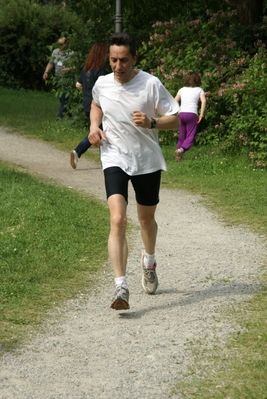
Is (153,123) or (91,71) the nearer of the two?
(153,123)

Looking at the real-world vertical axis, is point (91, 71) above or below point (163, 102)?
below

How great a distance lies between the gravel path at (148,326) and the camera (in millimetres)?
4738

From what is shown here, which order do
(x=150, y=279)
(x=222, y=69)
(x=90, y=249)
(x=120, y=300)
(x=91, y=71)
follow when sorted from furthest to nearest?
(x=222, y=69)
(x=91, y=71)
(x=90, y=249)
(x=150, y=279)
(x=120, y=300)

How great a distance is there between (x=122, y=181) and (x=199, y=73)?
10.0 metres

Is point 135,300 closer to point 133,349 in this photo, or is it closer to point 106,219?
point 133,349

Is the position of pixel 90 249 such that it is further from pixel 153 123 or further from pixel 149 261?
pixel 153 123

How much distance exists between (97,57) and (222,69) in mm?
2951

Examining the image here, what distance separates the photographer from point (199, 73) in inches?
624

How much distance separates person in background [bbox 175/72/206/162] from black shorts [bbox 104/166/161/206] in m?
7.81

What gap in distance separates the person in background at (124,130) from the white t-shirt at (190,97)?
805cm

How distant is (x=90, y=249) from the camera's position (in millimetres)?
8016

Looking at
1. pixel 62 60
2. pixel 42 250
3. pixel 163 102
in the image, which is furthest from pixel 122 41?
pixel 62 60

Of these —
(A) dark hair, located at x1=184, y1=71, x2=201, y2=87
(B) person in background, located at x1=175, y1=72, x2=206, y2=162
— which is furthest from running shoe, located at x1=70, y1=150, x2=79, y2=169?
(A) dark hair, located at x1=184, y1=71, x2=201, y2=87

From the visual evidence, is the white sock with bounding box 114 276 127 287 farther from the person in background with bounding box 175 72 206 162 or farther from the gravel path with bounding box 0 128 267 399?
the person in background with bounding box 175 72 206 162
